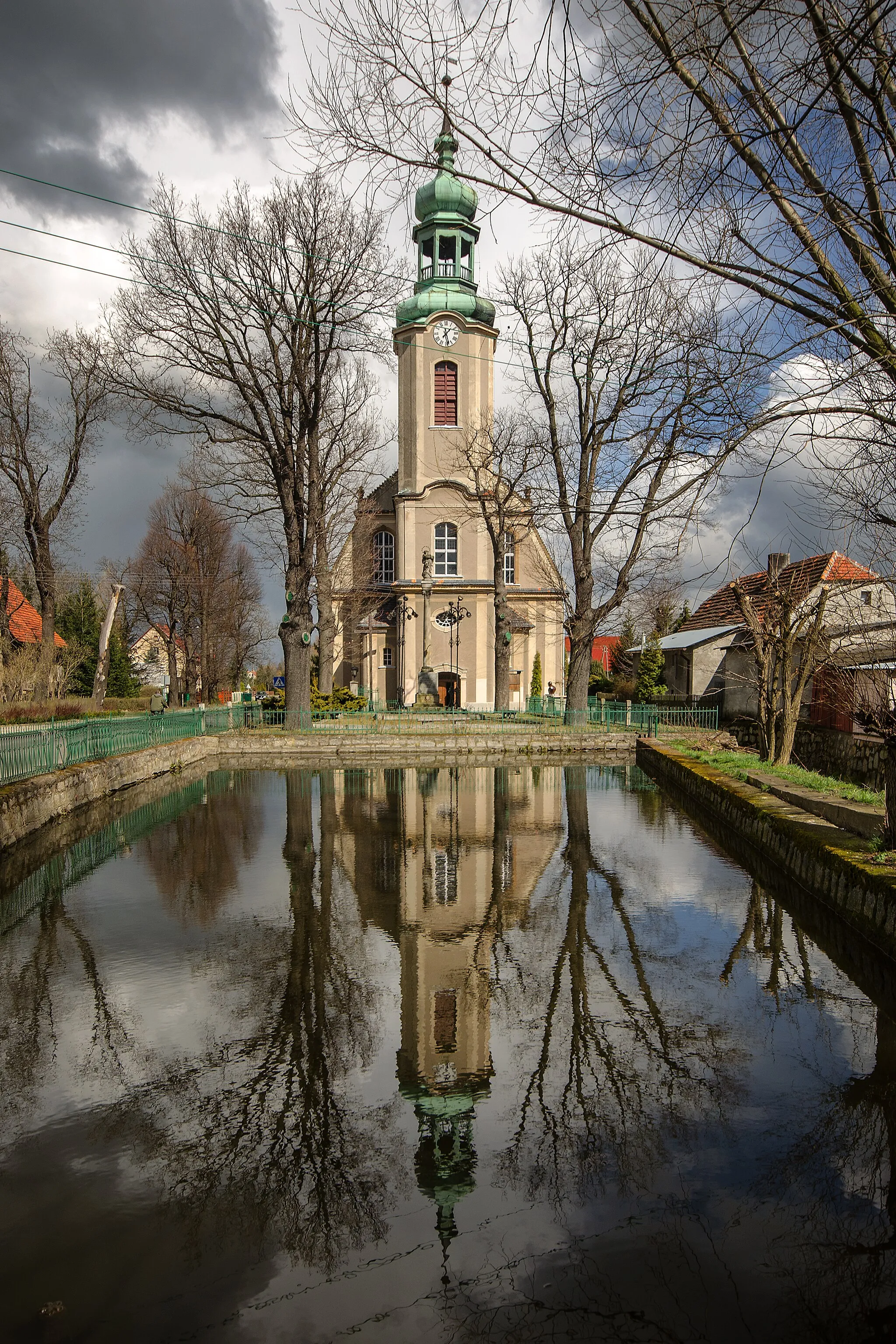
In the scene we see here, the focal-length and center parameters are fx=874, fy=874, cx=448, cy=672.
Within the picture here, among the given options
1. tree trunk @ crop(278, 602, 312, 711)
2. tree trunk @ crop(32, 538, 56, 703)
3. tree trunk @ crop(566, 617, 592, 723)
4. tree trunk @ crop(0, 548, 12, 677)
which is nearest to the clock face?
tree trunk @ crop(566, 617, 592, 723)

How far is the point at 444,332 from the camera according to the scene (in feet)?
126

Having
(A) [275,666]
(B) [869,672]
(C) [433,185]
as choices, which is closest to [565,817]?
(B) [869,672]

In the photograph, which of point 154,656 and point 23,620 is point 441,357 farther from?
point 154,656

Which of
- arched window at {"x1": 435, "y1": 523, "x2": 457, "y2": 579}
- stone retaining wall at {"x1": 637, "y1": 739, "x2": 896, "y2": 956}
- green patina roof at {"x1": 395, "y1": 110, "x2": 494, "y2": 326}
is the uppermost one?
green patina roof at {"x1": 395, "y1": 110, "x2": 494, "y2": 326}

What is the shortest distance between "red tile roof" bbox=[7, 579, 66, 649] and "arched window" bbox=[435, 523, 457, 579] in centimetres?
1648

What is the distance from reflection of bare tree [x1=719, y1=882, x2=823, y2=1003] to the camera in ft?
20.0

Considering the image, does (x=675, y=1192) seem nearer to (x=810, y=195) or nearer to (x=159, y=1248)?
(x=159, y=1248)

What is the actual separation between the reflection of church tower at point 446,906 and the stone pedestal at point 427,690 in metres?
18.8

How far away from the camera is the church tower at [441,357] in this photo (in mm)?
38312

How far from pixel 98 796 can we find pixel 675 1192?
13.0m

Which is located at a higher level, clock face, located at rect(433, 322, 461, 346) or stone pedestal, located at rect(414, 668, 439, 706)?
clock face, located at rect(433, 322, 461, 346)

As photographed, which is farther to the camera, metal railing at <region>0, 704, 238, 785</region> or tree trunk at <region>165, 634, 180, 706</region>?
tree trunk at <region>165, 634, 180, 706</region>

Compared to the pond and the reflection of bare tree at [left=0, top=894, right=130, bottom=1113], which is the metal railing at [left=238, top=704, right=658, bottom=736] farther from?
the reflection of bare tree at [left=0, top=894, right=130, bottom=1113]

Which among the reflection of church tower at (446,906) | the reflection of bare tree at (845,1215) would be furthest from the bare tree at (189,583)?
the reflection of bare tree at (845,1215)
